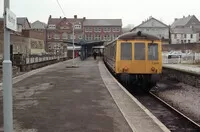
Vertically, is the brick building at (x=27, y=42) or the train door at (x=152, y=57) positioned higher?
the brick building at (x=27, y=42)

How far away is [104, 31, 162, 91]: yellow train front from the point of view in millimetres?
19250

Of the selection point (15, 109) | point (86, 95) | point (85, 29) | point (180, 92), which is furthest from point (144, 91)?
point (85, 29)

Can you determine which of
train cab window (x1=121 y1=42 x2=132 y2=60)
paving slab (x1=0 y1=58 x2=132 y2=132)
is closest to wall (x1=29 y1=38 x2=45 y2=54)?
train cab window (x1=121 y1=42 x2=132 y2=60)

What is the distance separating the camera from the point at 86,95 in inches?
517

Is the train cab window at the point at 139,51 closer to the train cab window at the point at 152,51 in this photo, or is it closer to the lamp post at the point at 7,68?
the train cab window at the point at 152,51

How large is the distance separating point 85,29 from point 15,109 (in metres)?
123

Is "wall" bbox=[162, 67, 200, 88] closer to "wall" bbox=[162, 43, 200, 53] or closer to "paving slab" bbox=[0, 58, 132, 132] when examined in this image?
"paving slab" bbox=[0, 58, 132, 132]

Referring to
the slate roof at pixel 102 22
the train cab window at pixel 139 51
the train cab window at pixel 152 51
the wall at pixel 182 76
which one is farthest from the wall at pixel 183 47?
the train cab window at pixel 139 51

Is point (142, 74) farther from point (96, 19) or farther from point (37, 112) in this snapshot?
point (96, 19)

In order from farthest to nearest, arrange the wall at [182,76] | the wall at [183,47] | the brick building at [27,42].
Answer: the wall at [183,47] → the brick building at [27,42] → the wall at [182,76]

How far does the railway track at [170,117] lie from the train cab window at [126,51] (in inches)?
88.7

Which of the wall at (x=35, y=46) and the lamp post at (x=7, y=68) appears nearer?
the lamp post at (x=7, y=68)

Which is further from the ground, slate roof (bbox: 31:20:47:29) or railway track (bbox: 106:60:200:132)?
slate roof (bbox: 31:20:47:29)

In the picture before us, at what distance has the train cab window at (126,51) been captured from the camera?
1942 cm
